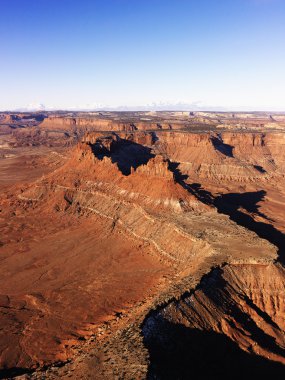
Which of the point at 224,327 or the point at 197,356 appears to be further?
the point at 224,327

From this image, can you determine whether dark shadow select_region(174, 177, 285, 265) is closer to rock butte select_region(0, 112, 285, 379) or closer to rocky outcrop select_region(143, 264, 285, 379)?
rock butte select_region(0, 112, 285, 379)

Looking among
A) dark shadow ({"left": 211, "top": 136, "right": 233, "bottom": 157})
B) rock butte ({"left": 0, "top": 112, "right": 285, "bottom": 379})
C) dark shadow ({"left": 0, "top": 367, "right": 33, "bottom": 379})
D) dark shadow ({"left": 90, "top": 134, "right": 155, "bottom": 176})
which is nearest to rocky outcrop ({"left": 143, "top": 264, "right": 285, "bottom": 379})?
rock butte ({"left": 0, "top": 112, "right": 285, "bottom": 379})

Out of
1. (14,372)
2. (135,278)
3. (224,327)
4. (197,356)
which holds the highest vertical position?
(197,356)

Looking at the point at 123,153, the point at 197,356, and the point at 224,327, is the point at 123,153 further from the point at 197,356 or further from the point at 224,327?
the point at 197,356

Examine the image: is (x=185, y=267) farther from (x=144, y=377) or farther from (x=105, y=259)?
(x=144, y=377)

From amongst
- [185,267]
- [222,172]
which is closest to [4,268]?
[185,267]

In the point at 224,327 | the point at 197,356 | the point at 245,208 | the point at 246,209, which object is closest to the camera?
the point at 197,356

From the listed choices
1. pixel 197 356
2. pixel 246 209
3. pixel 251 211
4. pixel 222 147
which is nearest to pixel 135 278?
pixel 197 356
